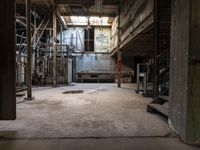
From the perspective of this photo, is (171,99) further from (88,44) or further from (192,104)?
(88,44)

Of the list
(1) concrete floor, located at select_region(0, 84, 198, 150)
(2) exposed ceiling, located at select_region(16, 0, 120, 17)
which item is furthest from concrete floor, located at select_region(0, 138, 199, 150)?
(2) exposed ceiling, located at select_region(16, 0, 120, 17)

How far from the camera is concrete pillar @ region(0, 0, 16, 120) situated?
269 cm

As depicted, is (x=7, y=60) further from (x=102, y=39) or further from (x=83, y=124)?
(x=102, y=39)

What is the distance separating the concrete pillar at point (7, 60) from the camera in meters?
2.69

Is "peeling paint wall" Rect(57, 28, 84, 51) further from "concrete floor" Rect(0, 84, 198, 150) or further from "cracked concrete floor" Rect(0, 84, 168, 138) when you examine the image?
"concrete floor" Rect(0, 84, 198, 150)

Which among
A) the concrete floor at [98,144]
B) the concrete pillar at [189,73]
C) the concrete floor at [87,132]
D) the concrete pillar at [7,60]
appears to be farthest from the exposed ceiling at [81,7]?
the concrete floor at [98,144]

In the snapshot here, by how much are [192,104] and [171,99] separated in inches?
20.7

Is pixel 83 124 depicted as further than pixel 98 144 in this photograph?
Yes

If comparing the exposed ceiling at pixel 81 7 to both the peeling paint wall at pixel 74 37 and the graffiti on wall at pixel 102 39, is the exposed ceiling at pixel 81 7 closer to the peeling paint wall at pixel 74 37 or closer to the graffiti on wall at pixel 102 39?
the peeling paint wall at pixel 74 37

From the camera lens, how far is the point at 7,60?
2713 mm

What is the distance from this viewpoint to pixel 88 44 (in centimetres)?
1591

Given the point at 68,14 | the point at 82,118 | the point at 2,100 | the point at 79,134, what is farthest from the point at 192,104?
the point at 68,14

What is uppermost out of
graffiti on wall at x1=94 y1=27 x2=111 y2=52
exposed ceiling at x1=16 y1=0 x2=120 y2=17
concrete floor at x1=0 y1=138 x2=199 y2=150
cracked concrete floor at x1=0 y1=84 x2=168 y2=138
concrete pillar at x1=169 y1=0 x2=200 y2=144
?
exposed ceiling at x1=16 y1=0 x2=120 y2=17

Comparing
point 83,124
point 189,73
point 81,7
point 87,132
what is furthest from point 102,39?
point 189,73
